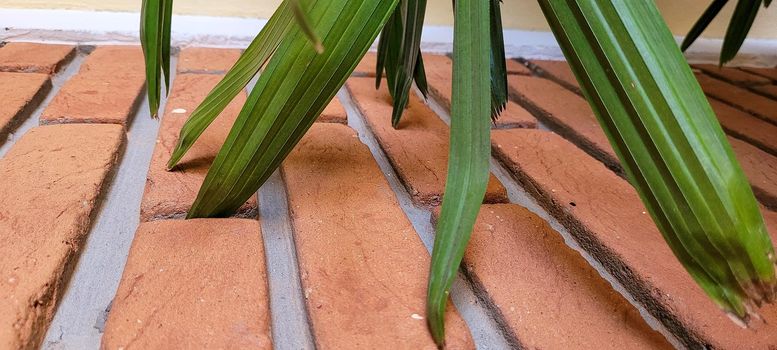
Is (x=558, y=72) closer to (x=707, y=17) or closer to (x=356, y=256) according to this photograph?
(x=707, y=17)

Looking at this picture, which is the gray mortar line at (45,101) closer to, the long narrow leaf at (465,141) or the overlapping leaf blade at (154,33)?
the overlapping leaf blade at (154,33)

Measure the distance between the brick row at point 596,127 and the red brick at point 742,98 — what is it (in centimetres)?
4

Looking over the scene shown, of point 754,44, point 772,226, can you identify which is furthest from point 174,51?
point 754,44

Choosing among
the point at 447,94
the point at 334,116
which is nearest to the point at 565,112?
the point at 447,94

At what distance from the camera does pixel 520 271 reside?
0.62 m

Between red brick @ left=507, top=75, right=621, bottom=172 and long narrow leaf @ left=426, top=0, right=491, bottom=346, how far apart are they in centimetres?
49

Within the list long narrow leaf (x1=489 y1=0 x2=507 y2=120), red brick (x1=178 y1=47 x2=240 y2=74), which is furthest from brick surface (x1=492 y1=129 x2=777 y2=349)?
red brick (x1=178 y1=47 x2=240 y2=74)

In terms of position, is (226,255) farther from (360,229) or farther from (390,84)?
(390,84)

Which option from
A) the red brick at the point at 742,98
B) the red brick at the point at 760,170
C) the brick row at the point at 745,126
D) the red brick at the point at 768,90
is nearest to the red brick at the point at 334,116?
the brick row at the point at 745,126

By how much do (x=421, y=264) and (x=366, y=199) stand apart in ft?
0.49

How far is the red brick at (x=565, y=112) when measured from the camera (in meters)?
0.99

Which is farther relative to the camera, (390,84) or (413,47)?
(390,84)

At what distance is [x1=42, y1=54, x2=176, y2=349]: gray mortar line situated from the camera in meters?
0.52

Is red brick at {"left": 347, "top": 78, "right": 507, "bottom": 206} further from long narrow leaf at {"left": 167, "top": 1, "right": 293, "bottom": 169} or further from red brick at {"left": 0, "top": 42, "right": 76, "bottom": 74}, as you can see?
red brick at {"left": 0, "top": 42, "right": 76, "bottom": 74}
